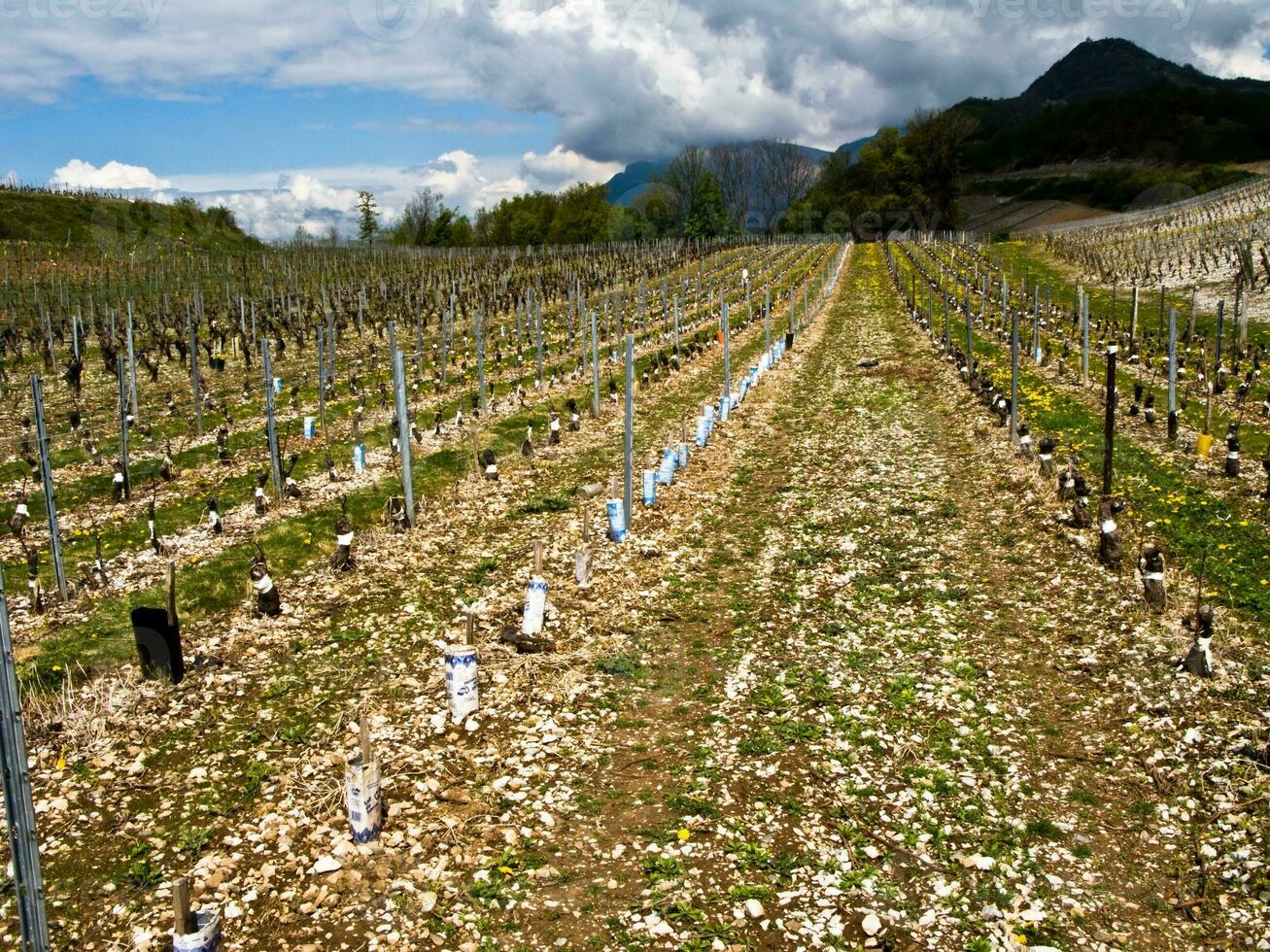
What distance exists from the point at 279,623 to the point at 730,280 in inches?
2471

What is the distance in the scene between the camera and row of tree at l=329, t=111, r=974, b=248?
124250 mm

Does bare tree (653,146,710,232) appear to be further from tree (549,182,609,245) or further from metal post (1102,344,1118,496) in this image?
metal post (1102,344,1118,496)

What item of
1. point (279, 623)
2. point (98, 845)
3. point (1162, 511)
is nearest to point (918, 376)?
point (1162, 511)

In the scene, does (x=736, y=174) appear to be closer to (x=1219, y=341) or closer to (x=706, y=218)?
(x=706, y=218)

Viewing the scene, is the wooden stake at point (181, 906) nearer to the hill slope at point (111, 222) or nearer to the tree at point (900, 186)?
the hill slope at point (111, 222)

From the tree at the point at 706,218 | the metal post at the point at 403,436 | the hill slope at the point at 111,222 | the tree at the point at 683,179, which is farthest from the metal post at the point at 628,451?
the tree at the point at 683,179

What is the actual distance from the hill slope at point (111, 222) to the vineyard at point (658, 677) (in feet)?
267

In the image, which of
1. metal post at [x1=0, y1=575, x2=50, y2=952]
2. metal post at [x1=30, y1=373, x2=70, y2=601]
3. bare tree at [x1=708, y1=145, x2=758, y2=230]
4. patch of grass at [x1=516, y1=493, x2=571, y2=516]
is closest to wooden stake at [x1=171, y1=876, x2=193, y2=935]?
metal post at [x1=0, y1=575, x2=50, y2=952]

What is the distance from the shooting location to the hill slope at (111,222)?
9200 centimetres

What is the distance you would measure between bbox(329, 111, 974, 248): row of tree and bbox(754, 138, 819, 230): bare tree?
11819 mm

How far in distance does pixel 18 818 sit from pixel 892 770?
751 centimetres

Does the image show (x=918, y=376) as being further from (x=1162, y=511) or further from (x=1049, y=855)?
(x=1049, y=855)

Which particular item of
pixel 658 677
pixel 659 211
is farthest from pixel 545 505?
pixel 659 211

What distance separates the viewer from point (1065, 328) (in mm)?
38156
